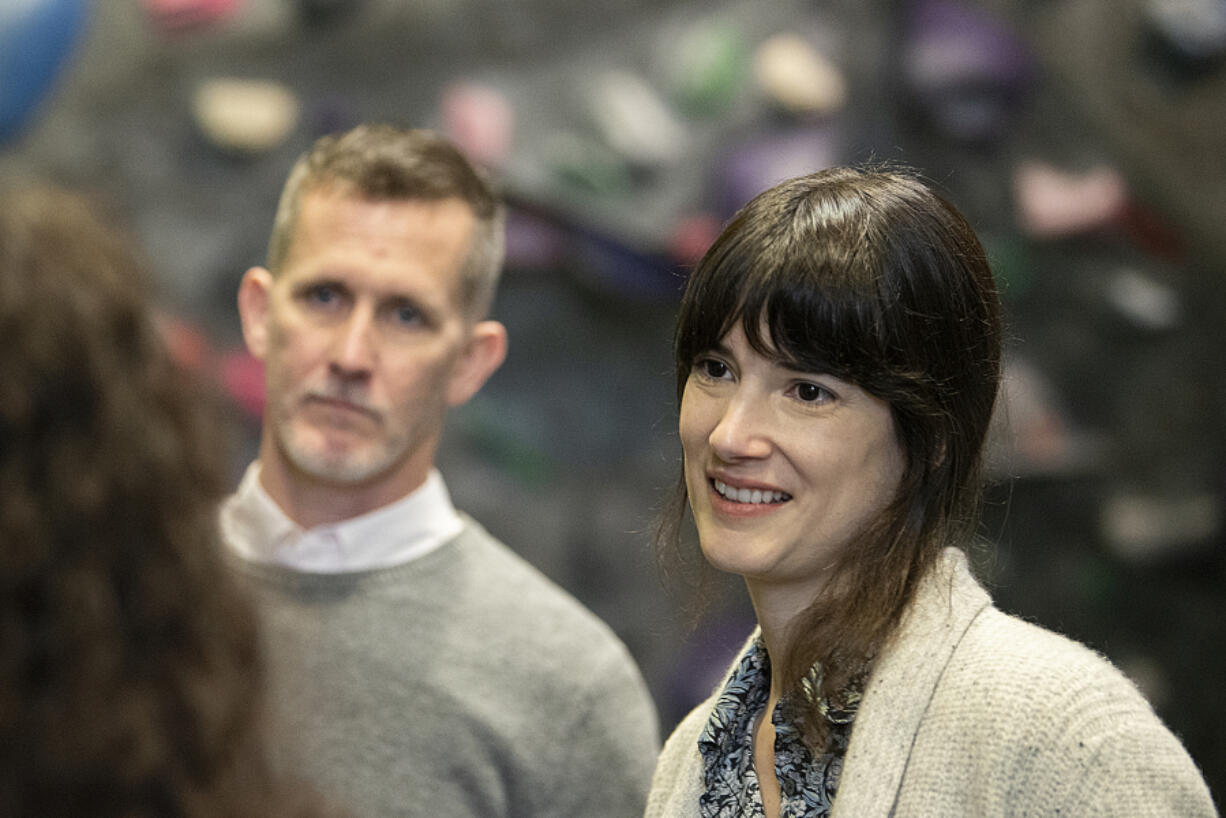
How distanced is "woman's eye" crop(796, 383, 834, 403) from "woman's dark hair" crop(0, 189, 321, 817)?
586 millimetres

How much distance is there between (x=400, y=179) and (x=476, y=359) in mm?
265

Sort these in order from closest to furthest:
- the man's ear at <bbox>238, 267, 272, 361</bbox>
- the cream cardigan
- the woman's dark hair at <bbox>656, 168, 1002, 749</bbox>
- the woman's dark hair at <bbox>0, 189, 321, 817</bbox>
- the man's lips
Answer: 1. the woman's dark hair at <bbox>0, 189, 321, 817</bbox>
2. the cream cardigan
3. the woman's dark hair at <bbox>656, 168, 1002, 749</bbox>
4. the man's lips
5. the man's ear at <bbox>238, 267, 272, 361</bbox>

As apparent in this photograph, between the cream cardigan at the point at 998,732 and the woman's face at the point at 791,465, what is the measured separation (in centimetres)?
11

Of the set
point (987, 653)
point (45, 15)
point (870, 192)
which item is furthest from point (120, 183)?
point (987, 653)

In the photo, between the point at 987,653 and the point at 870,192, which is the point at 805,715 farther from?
the point at 870,192

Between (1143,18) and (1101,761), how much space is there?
9.44ft

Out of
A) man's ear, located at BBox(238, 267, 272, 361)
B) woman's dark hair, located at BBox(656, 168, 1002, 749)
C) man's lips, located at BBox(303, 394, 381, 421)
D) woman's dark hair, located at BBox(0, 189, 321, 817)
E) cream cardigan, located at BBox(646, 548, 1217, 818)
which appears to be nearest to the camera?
woman's dark hair, located at BBox(0, 189, 321, 817)

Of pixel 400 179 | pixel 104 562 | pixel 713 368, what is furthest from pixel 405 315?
pixel 104 562

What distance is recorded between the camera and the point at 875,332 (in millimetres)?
1203

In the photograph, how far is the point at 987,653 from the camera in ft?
3.88

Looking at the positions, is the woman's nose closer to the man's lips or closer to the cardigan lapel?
the cardigan lapel

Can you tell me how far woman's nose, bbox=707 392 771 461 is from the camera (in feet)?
4.08

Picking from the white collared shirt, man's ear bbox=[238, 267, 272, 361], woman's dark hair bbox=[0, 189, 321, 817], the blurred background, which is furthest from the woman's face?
the blurred background

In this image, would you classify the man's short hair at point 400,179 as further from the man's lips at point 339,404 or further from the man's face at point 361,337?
the man's lips at point 339,404
